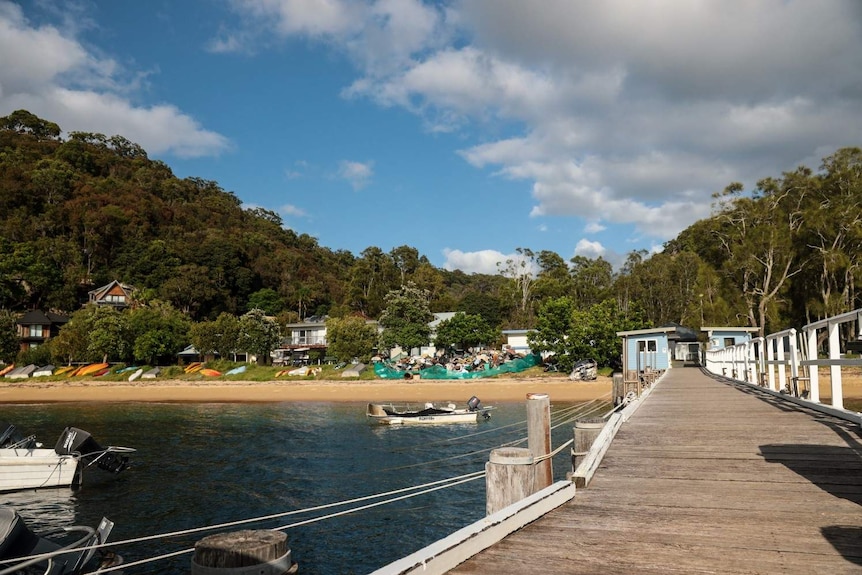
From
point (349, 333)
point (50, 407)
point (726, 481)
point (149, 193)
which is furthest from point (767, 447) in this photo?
point (149, 193)

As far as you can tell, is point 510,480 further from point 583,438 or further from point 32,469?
point 32,469

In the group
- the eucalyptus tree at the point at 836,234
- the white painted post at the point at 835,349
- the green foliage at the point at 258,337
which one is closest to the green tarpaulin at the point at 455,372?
the green foliage at the point at 258,337

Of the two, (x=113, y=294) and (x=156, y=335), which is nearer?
(x=156, y=335)

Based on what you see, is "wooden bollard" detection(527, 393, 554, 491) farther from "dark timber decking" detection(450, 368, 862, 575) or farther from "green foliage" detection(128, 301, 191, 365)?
"green foliage" detection(128, 301, 191, 365)

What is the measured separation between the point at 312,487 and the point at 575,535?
15.0m

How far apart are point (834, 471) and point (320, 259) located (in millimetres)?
128613

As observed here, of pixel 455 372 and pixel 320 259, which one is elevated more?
pixel 320 259

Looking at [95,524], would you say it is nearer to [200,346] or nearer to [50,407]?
[50,407]

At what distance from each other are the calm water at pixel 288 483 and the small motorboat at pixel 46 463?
0.34m

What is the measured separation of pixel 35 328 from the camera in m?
75.6

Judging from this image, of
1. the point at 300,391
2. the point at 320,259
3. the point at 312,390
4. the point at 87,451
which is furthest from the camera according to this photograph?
the point at 320,259

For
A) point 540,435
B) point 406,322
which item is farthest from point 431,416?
point 406,322

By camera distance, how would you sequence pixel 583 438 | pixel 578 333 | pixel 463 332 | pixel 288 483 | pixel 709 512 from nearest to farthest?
pixel 709 512
pixel 583 438
pixel 288 483
pixel 578 333
pixel 463 332

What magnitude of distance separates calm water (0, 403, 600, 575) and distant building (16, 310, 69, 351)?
160 ft
